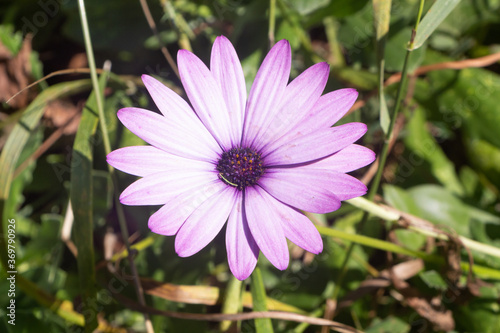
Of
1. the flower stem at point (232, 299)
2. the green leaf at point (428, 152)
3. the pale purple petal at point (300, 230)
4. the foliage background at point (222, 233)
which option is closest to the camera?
the pale purple petal at point (300, 230)

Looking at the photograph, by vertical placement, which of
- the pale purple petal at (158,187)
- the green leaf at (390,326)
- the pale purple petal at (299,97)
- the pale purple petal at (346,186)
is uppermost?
the pale purple petal at (299,97)

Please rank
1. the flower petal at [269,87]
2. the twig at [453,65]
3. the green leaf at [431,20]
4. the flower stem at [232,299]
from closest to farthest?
the flower petal at [269,87]
the green leaf at [431,20]
the flower stem at [232,299]
the twig at [453,65]

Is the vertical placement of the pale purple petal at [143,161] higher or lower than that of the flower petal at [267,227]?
higher

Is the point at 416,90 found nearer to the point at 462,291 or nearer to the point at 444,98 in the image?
the point at 444,98

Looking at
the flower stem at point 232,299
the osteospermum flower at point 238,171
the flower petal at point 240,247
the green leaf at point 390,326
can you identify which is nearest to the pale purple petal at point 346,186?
the osteospermum flower at point 238,171

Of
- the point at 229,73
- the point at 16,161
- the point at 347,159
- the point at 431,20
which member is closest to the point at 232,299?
the point at 347,159

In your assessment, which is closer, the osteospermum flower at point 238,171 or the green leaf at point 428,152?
the osteospermum flower at point 238,171

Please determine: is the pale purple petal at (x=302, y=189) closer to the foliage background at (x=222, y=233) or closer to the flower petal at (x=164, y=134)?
the flower petal at (x=164, y=134)
